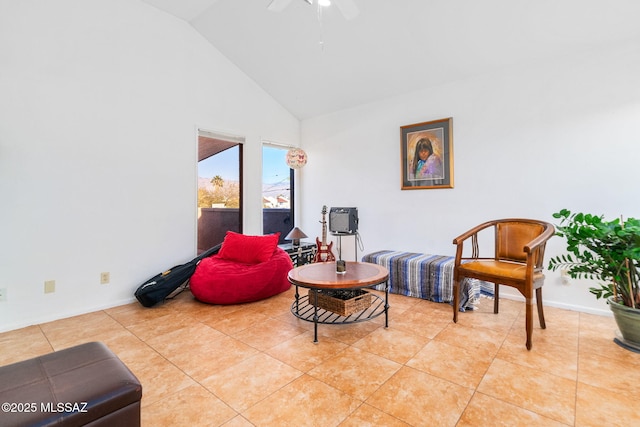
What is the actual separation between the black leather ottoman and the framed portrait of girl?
11.4ft

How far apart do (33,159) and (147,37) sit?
5.73ft

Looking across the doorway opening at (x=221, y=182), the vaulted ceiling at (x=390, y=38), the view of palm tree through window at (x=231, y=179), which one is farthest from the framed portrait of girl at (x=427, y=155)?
the doorway opening at (x=221, y=182)

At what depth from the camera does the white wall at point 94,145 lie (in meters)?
2.66

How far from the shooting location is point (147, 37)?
11.1ft

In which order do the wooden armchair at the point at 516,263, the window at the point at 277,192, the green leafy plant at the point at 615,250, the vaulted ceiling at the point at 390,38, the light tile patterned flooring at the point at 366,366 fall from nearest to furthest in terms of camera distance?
the light tile patterned flooring at the point at 366,366 < the green leafy plant at the point at 615,250 < the wooden armchair at the point at 516,263 < the vaulted ceiling at the point at 390,38 < the window at the point at 277,192

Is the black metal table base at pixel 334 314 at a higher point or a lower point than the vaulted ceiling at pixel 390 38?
lower

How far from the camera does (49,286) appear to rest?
9.24 feet

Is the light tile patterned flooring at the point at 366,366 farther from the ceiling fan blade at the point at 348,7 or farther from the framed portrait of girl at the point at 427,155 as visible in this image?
the ceiling fan blade at the point at 348,7

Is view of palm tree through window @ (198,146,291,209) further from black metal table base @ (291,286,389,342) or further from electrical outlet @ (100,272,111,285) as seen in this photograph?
black metal table base @ (291,286,389,342)

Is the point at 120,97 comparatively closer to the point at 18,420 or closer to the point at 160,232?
the point at 160,232

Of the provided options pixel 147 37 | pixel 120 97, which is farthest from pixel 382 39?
pixel 120 97

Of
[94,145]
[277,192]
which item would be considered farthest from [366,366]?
[277,192]

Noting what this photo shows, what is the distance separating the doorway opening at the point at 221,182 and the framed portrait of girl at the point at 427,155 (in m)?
2.33

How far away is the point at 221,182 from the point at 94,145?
1.93 metres
